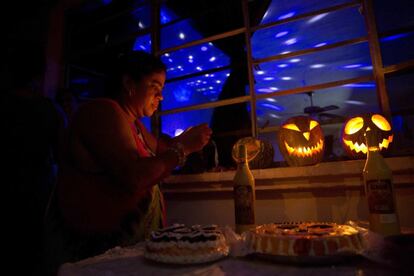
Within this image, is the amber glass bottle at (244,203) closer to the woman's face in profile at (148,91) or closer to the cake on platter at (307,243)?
the cake on platter at (307,243)

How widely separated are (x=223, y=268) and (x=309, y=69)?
211cm

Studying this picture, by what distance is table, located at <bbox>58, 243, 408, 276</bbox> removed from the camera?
2.01 feet

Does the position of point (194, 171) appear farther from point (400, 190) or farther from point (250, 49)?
point (400, 190)

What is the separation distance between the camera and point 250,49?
2049 mm

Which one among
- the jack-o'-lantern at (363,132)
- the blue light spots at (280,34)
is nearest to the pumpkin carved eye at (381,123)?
the jack-o'-lantern at (363,132)

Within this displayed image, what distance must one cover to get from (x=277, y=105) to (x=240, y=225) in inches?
57.0

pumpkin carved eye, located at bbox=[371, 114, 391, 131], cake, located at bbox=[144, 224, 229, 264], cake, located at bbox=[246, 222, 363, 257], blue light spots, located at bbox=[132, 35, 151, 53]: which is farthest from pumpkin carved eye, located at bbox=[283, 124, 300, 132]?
blue light spots, located at bbox=[132, 35, 151, 53]

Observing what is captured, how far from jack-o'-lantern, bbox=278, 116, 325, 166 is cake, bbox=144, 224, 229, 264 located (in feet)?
3.18

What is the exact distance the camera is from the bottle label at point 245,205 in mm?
1005

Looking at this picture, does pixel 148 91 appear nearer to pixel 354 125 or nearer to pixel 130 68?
pixel 130 68

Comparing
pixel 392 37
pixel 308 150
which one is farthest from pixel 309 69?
pixel 308 150

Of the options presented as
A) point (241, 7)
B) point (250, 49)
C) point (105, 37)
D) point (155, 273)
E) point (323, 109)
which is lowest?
point (155, 273)

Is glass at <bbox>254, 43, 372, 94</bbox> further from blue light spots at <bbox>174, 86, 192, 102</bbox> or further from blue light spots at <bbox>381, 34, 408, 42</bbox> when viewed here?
blue light spots at <bbox>174, 86, 192, 102</bbox>

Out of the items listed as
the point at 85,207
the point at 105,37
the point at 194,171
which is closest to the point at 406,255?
the point at 85,207
